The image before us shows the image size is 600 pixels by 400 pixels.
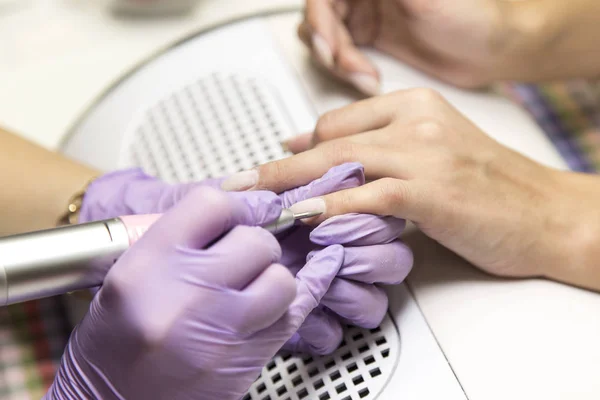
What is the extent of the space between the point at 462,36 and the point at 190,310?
55cm

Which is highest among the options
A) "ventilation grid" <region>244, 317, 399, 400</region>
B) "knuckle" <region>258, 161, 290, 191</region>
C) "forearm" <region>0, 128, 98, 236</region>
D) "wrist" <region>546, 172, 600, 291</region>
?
"knuckle" <region>258, 161, 290, 191</region>

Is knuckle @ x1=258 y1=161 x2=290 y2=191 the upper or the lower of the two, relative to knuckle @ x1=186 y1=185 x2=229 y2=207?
lower

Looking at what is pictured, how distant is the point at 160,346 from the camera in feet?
1.52

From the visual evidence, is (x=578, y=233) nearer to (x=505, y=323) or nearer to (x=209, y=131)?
(x=505, y=323)

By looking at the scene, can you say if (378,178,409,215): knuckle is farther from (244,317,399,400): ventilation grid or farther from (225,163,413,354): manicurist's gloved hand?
(244,317,399,400): ventilation grid

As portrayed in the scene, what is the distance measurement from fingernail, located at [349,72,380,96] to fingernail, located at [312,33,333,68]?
4cm

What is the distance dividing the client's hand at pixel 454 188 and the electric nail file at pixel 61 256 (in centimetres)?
16

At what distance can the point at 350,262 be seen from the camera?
1.83 ft

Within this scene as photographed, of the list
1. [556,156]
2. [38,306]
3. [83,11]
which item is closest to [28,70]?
[83,11]

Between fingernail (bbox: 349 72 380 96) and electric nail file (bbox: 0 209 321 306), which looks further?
fingernail (bbox: 349 72 380 96)

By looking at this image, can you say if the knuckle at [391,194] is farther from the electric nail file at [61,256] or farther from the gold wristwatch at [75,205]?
the gold wristwatch at [75,205]

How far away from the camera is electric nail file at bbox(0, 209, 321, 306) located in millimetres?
474

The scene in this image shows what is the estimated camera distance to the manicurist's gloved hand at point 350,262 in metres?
0.56

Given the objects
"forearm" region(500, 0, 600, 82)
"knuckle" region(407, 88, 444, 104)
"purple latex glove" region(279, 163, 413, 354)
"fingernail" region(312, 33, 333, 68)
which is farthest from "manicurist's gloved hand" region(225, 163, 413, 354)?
"forearm" region(500, 0, 600, 82)
